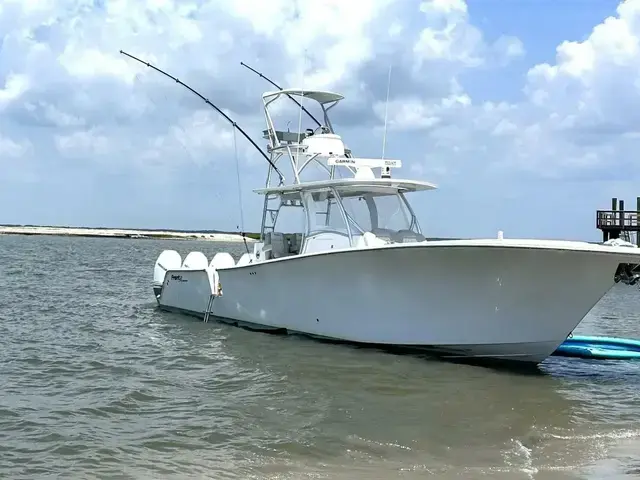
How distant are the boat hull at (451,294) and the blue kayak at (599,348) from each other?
6.95 feet

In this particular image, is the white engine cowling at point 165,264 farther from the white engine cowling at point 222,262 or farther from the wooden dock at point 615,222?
the wooden dock at point 615,222

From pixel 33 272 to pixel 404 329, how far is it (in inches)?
941

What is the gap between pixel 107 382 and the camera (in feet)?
31.7

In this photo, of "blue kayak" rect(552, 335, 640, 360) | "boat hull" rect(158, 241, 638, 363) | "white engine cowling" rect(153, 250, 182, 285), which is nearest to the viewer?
"boat hull" rect(158, 241, 638, 363)

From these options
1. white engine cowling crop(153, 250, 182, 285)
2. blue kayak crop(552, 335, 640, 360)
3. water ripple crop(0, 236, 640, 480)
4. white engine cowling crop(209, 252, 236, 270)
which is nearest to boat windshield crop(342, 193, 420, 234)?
water ripple crop(0, 236, 640, 480)

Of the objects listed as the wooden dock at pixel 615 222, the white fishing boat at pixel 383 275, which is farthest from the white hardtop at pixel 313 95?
the wooden dock at pixel 615 222

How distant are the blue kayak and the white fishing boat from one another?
209 centimetres

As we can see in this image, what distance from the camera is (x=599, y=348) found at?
40.6 feet

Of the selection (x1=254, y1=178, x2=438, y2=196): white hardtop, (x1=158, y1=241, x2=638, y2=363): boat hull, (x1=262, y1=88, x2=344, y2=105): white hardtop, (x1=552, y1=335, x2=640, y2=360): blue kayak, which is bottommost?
(x1=552, y1=335, x2=640, y2=360): blue kayak

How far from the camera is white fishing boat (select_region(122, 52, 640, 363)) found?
9.56m

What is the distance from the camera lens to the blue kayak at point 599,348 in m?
12.0

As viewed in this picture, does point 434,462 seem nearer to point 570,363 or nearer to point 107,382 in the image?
point 107,382

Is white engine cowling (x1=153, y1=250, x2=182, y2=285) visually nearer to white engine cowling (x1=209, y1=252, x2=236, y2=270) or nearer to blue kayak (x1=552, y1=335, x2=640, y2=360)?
white engine cowling (x1=209, y1=252, x2=236, y2=270)

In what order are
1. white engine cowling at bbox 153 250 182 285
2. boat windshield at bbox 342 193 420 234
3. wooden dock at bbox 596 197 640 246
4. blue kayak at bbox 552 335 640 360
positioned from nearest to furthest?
blue kayak at bbox 552 335 640 360, boat windshield at bbox 342 193 420 234, white engine cowling at bbox 153 250 182 285, wooden dock at bbox 596 197 640 246
